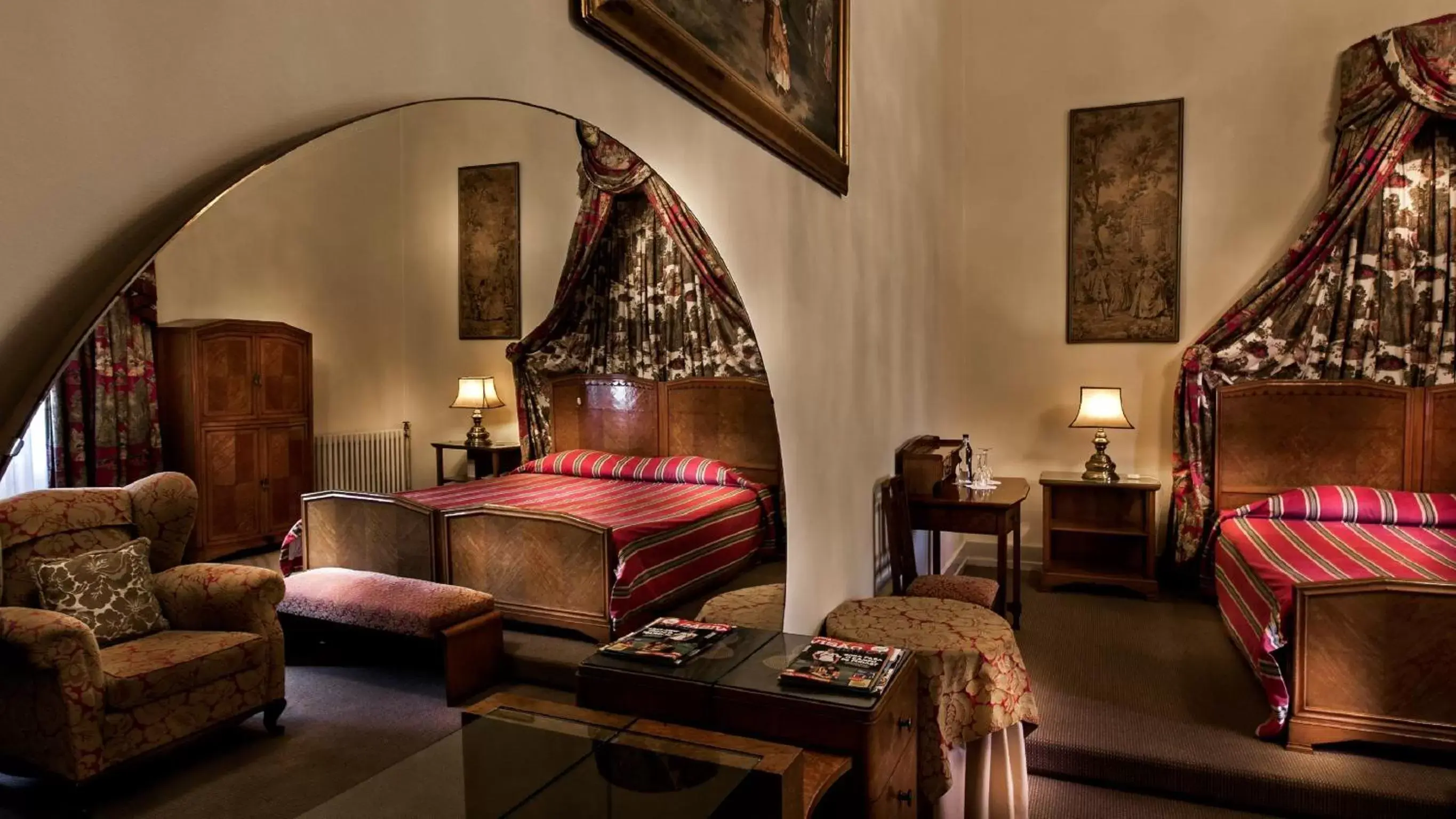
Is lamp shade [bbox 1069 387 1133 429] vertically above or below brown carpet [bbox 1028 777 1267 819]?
above

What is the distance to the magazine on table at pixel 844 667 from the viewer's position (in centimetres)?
178

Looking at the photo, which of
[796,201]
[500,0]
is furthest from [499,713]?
[796,201]

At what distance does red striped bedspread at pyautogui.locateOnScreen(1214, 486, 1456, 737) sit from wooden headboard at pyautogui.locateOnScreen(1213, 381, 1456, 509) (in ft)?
0.57

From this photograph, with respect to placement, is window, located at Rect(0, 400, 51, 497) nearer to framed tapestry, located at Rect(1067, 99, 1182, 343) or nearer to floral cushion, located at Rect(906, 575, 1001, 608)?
floral cushion, located at Rect(906, 575, 1001, 608)

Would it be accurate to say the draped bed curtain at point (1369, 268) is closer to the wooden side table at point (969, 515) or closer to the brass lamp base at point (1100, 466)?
the brass lamp base at point (1100, 466)

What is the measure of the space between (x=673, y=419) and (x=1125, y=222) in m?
4.53

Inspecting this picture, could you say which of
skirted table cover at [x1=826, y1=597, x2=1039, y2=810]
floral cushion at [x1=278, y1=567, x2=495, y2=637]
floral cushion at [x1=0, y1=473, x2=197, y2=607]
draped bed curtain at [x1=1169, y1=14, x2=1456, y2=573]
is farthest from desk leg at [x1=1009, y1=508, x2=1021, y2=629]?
floral cushion at [x1=0, y1=473, x2=197, y2=607]

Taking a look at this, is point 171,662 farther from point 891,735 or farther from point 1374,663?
point 1374,663

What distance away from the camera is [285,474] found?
94cm

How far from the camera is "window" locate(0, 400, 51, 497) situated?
682mm

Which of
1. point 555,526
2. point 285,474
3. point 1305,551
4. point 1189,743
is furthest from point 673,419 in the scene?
point 1305,551

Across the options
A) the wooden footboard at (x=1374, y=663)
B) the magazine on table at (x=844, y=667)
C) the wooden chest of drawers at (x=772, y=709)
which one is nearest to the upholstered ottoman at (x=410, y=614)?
the wooden chest of drawers at (x=772, y=709)

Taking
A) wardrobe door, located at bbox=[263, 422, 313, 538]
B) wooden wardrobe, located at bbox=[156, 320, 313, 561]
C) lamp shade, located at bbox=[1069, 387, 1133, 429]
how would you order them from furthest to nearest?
1. lamp shade, located at bbox=[1069, 387, 1133, 429]
2. wardrobe door, located at bbox=[263, 422, 313, 538]
3. wooden wardrobe, located at bbox=[156, 320, 313, 561]

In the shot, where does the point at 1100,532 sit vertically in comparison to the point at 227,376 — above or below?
below
